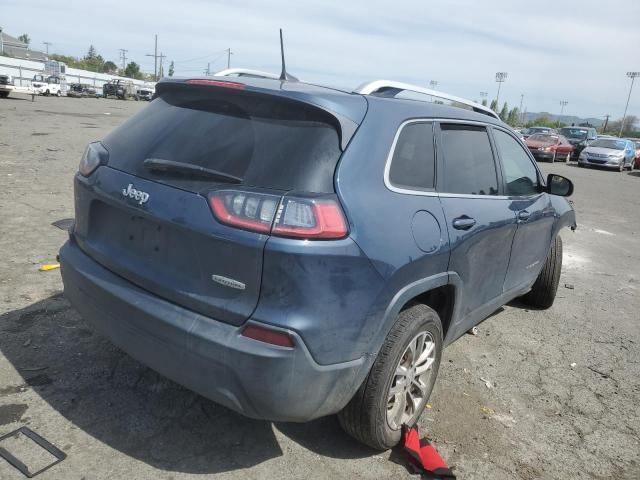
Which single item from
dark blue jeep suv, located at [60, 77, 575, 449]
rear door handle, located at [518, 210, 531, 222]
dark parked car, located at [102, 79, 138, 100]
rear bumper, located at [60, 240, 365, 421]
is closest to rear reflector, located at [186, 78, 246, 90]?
dark blue jeep suv, located at [60, 77, 575, 449]

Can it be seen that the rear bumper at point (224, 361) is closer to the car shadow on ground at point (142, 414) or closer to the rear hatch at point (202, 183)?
the rear hatch at point (202, 183)

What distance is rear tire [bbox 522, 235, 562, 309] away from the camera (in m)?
5.09

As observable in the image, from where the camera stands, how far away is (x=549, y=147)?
2547 cm

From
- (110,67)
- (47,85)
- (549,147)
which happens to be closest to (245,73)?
(549,147)

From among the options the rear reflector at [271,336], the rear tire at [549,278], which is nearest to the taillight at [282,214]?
the rear reflector at [271,336]

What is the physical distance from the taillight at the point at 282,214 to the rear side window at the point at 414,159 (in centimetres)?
50

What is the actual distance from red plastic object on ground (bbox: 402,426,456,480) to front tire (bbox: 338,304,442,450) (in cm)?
5

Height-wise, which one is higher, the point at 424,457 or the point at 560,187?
the point at 560,187

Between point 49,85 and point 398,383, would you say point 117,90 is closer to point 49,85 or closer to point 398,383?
point 49,85

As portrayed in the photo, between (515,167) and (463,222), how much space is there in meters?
1.34

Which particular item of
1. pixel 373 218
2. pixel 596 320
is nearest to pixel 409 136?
pixel 373 218

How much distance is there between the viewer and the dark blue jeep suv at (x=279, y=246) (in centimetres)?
223

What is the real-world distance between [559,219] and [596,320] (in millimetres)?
1128

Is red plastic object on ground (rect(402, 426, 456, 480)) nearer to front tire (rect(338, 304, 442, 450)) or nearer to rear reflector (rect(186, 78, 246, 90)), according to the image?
front tire (rect(338, 304, 442, 450))
